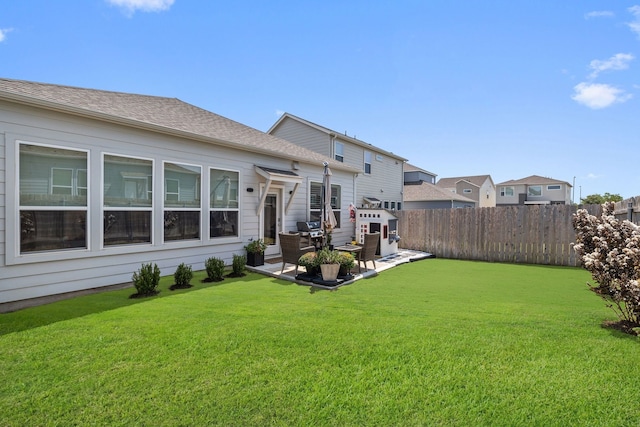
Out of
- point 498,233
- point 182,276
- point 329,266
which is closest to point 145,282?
point 182,276

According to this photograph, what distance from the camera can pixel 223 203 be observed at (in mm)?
8273

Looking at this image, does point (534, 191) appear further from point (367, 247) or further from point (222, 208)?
point (222, 208)

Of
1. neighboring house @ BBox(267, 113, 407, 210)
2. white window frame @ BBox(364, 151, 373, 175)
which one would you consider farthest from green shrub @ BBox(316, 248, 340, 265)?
white window frame @ BBox(364, 151, 373, 175)

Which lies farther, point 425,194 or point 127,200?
point 425,194

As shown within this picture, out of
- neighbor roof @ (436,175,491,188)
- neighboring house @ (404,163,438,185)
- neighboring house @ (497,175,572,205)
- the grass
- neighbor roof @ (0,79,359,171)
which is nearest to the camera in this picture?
the grass

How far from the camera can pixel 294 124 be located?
19.5m

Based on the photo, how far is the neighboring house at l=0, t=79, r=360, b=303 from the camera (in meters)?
5.09

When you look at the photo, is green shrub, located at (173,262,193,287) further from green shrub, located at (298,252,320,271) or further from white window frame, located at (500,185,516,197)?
white window frame, located at (500,185,516,197)

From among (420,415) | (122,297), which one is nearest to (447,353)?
(420,415)

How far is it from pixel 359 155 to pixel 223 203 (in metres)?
12.9

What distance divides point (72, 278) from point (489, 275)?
9268mm

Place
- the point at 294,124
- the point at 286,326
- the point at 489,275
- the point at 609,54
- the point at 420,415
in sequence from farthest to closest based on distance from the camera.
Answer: the point at 294,124 < the point at 609,54 < the point at 489,275 < the point at 286,326 < the point at 420,415

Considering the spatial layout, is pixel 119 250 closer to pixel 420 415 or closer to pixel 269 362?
pixel 269 362

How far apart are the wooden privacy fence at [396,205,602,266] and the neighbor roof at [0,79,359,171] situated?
16.6 ft
